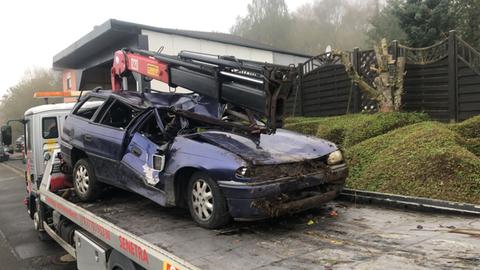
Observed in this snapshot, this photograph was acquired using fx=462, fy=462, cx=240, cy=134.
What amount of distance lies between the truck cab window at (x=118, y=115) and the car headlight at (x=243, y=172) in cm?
227

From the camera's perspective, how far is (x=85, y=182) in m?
5.96

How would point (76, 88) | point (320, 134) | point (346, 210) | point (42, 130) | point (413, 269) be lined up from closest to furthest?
point (413, 269) → point (346, 210) → point (42, 130) → point (320, 134) → point (76, 88)

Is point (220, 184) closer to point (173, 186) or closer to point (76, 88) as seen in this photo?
point (173, 186)

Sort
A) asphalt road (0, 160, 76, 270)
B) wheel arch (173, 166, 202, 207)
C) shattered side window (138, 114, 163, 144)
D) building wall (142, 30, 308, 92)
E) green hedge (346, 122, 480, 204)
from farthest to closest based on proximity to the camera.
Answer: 1. building wall (142, 30, 308, 92)
2. asphalt road (0, 160, 76, 270)
3. green hedge (346, 122, 480, 204)
4. shattered side window (138, 114, 163, 144)
5. wheel arch (173, 166, 202, 207)

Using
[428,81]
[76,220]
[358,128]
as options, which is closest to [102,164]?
[76,220]

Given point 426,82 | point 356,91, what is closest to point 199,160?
point 426,82

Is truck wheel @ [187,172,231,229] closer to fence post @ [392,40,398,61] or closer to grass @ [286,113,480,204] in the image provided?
grass @ [286,113,480,204]

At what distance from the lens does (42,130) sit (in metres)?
8.62

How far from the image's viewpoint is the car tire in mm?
5844

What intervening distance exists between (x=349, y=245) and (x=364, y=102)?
8202 millimetres

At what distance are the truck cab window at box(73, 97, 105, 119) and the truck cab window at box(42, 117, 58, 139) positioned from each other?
2299mm

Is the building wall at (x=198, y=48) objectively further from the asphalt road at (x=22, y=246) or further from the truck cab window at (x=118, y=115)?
the truck cab window at (x=118, y=115)

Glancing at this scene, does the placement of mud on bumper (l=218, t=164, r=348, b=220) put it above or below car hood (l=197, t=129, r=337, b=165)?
below

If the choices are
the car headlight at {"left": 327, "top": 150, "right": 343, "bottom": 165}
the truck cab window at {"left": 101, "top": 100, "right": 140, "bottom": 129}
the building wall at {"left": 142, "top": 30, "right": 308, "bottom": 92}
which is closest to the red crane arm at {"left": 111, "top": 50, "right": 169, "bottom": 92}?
the truck cab window at {"left": 101, "top": 100, "right": 140, "bottom": 129}
